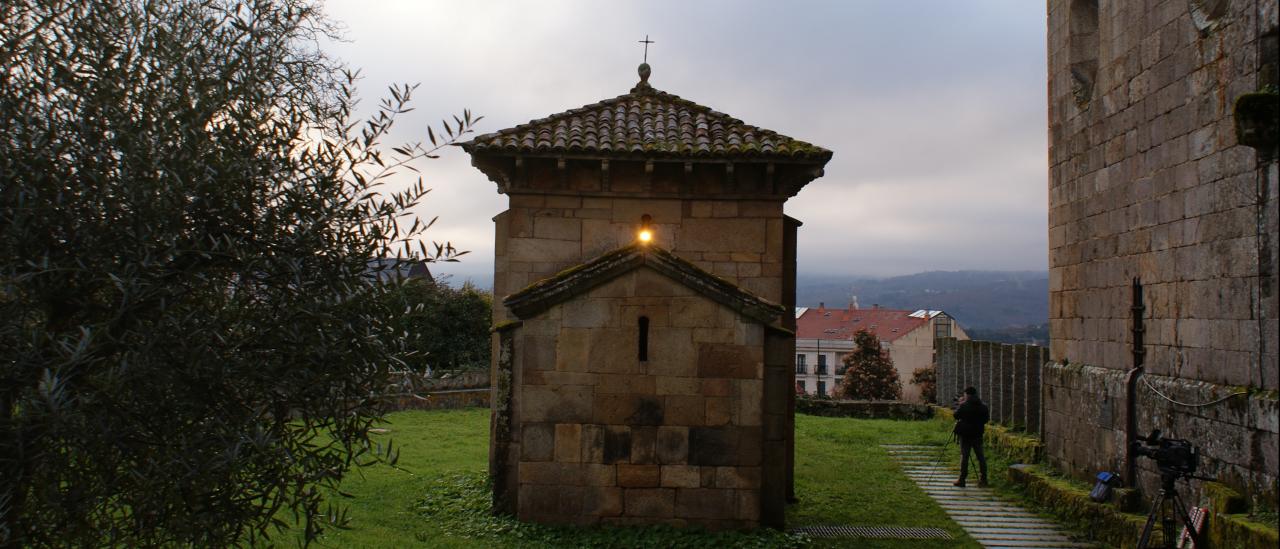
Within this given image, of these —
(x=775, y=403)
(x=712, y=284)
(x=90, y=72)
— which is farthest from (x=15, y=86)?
(x=775, y=403)

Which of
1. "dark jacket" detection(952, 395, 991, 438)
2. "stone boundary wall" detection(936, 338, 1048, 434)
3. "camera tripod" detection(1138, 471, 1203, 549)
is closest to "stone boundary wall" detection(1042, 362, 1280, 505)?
"camera tripod" detection(1138, 471, 1203, 549)

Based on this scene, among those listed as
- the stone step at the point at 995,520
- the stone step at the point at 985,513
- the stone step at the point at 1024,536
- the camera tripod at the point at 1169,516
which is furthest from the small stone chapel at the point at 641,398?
the camera tripod at the point at 1169,516

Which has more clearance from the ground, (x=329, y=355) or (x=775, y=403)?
(x=329, y=355)

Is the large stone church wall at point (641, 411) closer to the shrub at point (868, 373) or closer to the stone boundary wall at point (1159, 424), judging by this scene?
the stone boundary wall at point (1159, 424)

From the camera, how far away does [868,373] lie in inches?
1331

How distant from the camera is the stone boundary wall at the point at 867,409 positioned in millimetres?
24453

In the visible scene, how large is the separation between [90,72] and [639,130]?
8.11m

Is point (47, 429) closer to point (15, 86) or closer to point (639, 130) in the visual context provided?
point (15, 86)

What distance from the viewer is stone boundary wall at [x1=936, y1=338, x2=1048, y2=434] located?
15477mm

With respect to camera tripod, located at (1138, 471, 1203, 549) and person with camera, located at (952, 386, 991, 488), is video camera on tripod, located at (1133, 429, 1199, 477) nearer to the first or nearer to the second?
camera tripod, located at (1138, 471, 1203, 549)

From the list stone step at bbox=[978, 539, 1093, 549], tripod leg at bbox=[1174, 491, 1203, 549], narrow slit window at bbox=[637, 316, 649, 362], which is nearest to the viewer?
tripod leg at bbox=[1174, 491, 1203, 549]

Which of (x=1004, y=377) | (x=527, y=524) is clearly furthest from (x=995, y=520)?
(x=527, y=524)

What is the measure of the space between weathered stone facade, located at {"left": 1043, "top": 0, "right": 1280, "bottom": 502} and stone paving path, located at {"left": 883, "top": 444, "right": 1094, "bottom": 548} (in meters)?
1.18

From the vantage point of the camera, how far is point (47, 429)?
457 centimetres
